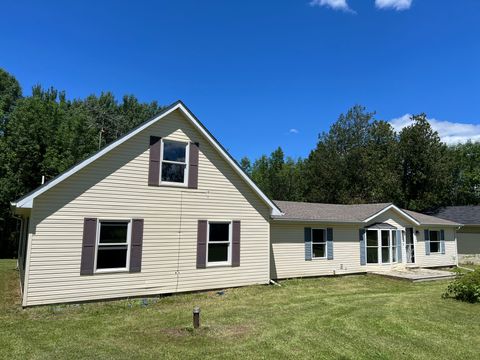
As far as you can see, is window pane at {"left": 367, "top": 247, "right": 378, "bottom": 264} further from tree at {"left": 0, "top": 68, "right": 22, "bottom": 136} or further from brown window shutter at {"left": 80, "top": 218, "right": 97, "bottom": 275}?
tree at {"left": 0, "top": 68, "right": 22, "bottom": 136}

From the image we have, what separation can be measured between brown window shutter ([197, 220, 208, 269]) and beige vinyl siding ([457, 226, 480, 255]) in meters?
23.6

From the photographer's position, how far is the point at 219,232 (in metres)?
12.8

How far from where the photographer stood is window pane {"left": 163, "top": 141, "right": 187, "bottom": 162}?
11953 millimetres

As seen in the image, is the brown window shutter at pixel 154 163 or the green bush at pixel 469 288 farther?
the brown window shutter at pixel 154 163

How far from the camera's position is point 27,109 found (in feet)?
91.4

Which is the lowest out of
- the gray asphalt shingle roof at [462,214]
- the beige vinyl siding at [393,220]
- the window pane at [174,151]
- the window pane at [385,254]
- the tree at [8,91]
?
the window pane at [385,254]

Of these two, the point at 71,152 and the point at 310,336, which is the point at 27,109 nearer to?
the point at 71,152

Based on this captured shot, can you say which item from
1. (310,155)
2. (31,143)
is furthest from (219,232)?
(310,155)

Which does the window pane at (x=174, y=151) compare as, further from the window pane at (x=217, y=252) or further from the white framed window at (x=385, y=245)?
the white framed window at (x=385, y=245)

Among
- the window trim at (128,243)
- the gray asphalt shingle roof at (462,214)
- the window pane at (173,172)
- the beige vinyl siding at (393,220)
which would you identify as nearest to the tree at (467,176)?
the gray asphalt shingle roof at (462,214)

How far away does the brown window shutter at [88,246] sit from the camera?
10.1m

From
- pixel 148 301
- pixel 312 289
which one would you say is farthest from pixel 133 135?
pixel 312 289

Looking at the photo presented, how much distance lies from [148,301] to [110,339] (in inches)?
143

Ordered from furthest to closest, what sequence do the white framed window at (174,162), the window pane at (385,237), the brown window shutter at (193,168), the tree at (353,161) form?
the tree at (353,161), the window pane at (385,237), the brown window shutter at (193,168), the white framed window at (174,162)
